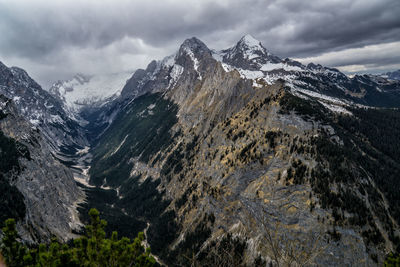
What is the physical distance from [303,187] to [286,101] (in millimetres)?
53559

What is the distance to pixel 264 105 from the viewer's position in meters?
146

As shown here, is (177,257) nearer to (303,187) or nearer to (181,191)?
(181,191)

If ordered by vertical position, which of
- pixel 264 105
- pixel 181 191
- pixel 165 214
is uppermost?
pixel 264 105

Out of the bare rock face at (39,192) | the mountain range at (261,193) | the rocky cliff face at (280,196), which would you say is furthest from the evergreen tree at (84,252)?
the bare rock face at (39,192)

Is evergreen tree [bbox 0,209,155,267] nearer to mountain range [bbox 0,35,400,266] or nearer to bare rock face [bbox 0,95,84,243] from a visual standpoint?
mountain range [bbox 0,35,400,266]

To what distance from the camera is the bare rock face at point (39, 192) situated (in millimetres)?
111062

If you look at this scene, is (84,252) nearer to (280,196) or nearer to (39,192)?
(280,196)

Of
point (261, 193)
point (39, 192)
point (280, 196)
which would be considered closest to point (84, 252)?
point (280, 196)

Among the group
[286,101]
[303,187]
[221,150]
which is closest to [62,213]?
[221,150]

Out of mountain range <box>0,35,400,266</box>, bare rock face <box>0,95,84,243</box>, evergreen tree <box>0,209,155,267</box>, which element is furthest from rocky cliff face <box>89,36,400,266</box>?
bare rock face <box>0,95,84,243</box>

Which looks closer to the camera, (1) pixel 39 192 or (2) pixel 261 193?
(2) pixel 261 193

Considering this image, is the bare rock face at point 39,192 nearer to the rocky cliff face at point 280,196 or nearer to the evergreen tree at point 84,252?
the rocky cliff face at point 280,196

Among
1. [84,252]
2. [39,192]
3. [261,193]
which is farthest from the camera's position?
[39,192]

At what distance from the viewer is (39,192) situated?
139875mm
